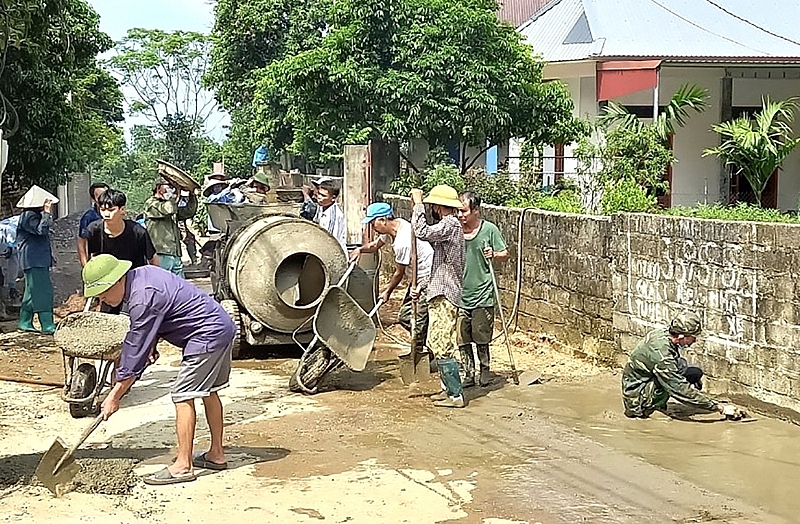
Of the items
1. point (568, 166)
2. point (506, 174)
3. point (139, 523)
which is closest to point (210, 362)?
point (139, 523)

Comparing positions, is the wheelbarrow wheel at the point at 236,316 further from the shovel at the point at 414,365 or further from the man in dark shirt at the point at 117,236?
the shovel at the point at 414,365

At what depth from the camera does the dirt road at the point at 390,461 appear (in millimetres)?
5984

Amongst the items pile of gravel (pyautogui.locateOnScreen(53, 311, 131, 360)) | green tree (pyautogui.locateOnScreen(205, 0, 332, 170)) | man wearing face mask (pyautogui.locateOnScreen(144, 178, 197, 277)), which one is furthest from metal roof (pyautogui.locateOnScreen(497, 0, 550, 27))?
pile of gravel (pyautogui.locateOnScreen(53, 311, 131, 360))

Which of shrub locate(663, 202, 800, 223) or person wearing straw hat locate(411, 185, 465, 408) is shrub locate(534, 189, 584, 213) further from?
person wearing straw hat locate(411, 185, 465, 408)

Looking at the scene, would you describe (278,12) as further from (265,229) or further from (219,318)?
(219,318)

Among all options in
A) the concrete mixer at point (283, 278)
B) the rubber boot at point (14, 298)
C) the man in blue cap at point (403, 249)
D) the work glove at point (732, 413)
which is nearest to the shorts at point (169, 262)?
the concrete mixer at point (283, 278)

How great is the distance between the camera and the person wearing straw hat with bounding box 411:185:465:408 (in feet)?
28.1

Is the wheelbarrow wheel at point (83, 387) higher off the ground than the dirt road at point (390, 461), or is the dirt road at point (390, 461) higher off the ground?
the wheelbarrow wheel at point (83, 387)

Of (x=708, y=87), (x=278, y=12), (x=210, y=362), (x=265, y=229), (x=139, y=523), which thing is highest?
(x=278, y=12)

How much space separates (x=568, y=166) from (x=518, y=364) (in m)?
10.1

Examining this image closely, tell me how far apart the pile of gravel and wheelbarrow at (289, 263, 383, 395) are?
5.89 ft

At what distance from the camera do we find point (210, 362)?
664cm

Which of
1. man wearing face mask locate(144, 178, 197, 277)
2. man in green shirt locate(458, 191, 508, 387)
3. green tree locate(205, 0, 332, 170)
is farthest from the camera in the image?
green tree locate(205, 0, 332, 170)

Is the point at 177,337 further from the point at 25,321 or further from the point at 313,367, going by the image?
the point at 25,321
